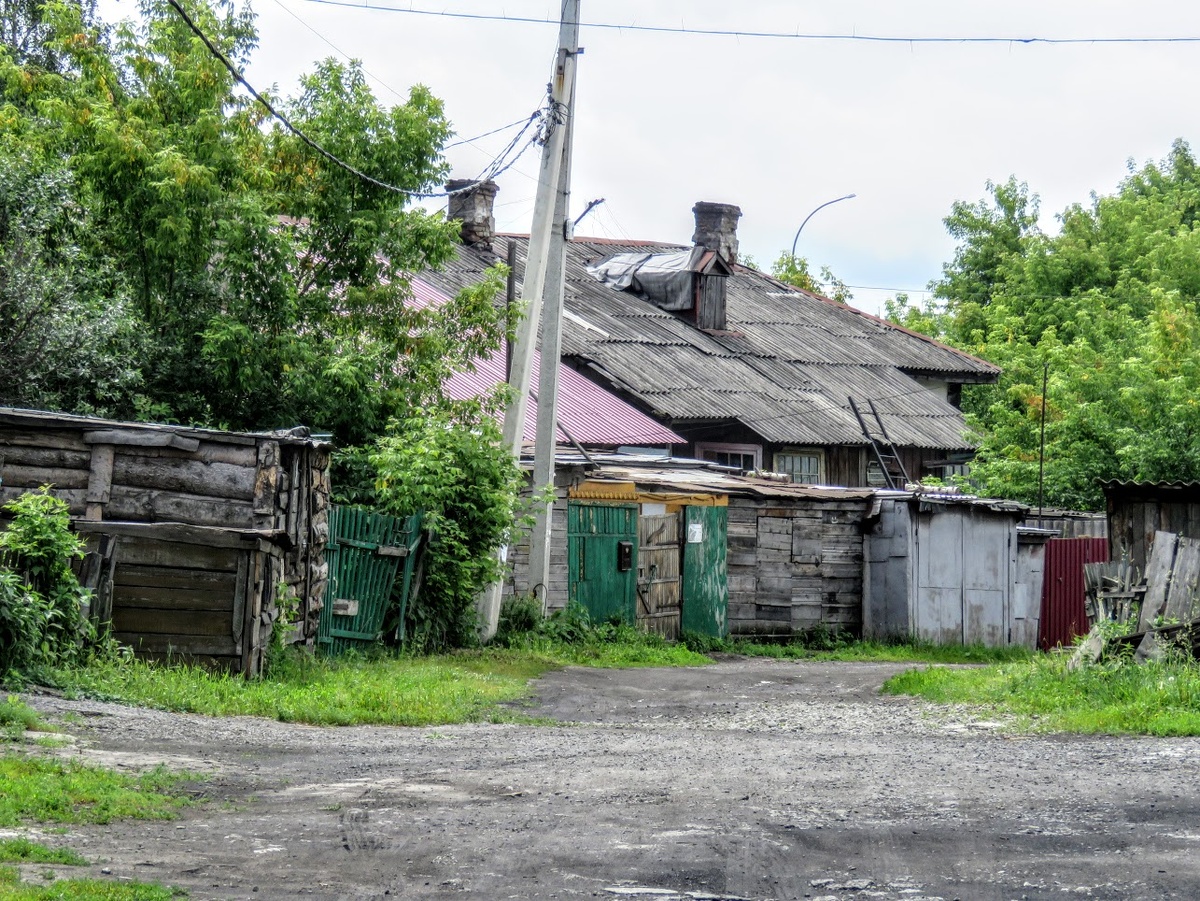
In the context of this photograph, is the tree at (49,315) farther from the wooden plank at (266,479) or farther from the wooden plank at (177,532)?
the wooden plank at (177,532)

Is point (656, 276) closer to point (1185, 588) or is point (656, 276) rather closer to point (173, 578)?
point (1185, 588)

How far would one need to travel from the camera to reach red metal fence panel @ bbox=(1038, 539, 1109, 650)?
23141 mm

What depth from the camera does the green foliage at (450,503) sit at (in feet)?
52.1

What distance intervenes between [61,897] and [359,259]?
13833 millimetres

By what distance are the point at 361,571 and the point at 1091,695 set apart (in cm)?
737

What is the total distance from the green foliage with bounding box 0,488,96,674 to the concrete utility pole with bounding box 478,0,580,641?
6163mm

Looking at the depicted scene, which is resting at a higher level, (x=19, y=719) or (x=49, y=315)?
(x=49, y=315)

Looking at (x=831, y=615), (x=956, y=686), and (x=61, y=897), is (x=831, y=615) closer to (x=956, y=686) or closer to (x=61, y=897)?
(x=956, y=686)

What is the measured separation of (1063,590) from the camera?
76.8 ft

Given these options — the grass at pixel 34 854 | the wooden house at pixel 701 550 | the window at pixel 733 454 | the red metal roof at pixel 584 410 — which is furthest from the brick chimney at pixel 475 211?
the grass at pixel 34 854

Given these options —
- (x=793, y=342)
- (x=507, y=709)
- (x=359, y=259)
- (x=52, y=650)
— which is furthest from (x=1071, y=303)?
(x=52, y=650)

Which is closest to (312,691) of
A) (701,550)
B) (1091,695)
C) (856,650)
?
(1091,695)

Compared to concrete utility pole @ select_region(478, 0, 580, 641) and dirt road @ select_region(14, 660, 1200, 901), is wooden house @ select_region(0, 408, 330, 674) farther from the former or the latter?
concrete utility pole @ select_region(478, 0, 580, 641)

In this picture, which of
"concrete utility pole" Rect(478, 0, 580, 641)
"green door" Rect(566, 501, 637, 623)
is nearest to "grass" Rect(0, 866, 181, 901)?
"concrete utility pole" Rect(478, 0, 580, 641)
